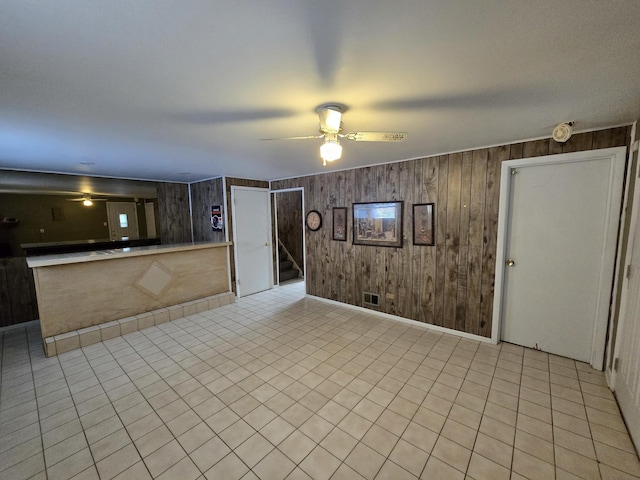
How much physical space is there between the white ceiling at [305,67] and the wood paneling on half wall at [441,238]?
56 centimetres

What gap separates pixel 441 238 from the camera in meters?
3.23

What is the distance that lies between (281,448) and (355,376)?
949 millimetres

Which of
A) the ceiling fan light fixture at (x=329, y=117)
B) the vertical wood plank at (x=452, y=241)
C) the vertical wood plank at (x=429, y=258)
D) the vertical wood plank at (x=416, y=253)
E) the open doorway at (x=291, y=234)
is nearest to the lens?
the ceiling fan light fixture at (x=329, y=117)

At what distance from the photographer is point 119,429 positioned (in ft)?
6.08

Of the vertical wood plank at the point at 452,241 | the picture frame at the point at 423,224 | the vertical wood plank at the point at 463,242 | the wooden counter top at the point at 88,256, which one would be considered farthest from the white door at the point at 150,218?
the vertical wood plank at the point at 463,242

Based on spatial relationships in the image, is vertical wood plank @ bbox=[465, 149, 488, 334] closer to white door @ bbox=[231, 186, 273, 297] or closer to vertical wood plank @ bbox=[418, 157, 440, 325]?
vertical wood plank @ bbox=[418, 157, 440, 325]

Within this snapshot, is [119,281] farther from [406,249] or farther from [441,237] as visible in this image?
[441,237]

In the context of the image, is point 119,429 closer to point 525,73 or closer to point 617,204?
point 525,73

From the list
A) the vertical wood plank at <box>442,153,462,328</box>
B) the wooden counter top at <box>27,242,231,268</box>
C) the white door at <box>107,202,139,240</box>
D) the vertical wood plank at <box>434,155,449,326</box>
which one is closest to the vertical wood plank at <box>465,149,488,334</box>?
the vertical wood plank at <box>442,153,462,328</box>

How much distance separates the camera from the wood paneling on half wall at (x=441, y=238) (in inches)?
113

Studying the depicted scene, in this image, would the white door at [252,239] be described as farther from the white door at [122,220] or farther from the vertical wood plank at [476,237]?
the vertical wood plank at [476,237]

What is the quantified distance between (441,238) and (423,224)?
0.28 metres

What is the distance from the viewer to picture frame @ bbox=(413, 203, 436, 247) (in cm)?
327

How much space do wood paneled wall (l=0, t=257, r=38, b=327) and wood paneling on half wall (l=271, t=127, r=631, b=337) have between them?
4.53 meters
